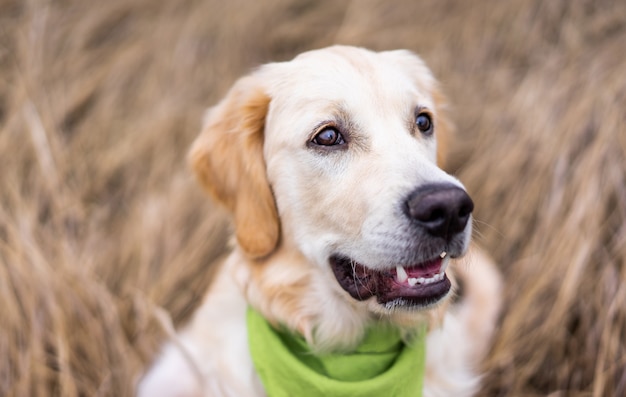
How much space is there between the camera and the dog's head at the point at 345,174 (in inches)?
80.0

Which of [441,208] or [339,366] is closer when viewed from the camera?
[441,208]

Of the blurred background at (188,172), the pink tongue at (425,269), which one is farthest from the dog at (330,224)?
the blurred background at (188,172)

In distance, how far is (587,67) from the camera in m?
4.24

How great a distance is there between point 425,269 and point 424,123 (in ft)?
2.04

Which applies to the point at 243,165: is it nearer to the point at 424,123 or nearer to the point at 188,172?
the point at 424,123

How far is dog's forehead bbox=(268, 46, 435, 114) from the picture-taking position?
2275 mm

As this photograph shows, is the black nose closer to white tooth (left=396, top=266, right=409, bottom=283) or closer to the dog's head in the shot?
the dog's head

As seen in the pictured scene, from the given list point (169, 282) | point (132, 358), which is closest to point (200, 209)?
point (169, 282)

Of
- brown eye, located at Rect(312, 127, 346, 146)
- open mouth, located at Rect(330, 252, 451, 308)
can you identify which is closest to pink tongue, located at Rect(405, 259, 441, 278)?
open mouth, located at Rect(330, 252, 451, 308)

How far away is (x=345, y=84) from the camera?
7.46 feet

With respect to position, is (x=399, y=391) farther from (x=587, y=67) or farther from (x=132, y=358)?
(x=587, y=67)

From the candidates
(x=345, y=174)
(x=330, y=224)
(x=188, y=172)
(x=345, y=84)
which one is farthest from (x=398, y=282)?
(x=188, y=172)

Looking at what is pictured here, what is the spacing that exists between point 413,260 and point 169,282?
2112 mm

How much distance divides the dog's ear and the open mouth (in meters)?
0.34
